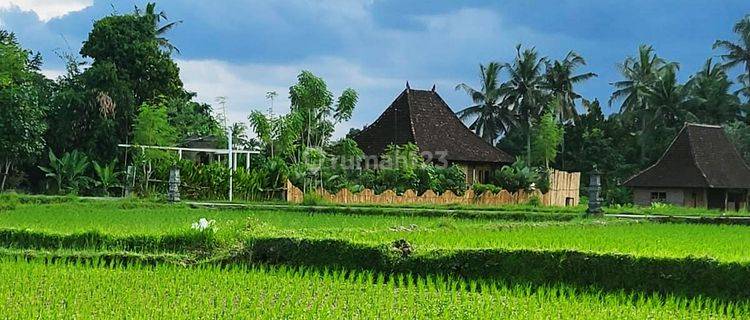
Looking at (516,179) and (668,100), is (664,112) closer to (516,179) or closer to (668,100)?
(668,100)

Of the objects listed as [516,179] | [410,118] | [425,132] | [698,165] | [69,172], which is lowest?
[69,172]

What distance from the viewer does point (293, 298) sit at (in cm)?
792

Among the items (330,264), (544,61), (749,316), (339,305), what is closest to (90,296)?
(339,305)

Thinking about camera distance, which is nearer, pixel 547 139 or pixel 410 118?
pixel 410 118

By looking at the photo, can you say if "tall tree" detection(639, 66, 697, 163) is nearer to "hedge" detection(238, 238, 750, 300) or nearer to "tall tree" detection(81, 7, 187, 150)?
"tall tree" detection(81, 7, 187, 150)

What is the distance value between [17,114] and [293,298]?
81.9 feet

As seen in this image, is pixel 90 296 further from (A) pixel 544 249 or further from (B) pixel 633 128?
(B) pixel 633 128

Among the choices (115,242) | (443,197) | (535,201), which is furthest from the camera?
(443,197)

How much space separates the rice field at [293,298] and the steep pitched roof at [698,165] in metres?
23.3

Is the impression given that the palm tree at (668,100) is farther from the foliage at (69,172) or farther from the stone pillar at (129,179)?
the foliage at (69,172)

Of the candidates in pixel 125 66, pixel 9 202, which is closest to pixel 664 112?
pixel 125 66

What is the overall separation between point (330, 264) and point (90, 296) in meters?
3.45

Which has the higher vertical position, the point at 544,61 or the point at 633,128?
A: the point at 544,61

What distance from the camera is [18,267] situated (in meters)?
10.1
